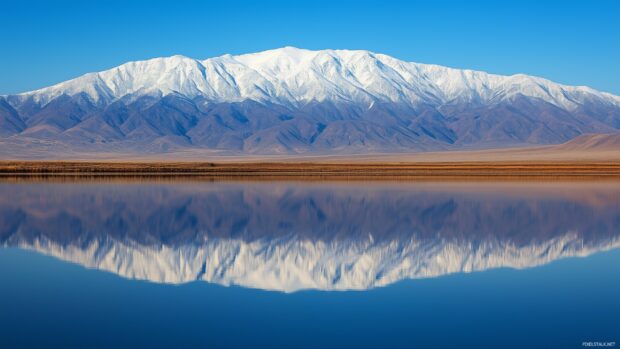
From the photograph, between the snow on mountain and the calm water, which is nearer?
the calm water

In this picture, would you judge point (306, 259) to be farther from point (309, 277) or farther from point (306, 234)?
point (306, 234)

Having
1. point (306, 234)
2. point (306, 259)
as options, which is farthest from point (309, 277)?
point (306, 234)

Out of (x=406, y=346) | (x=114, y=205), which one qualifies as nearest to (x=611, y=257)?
(x=406, y=346)

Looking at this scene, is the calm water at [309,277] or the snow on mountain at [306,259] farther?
the snow on mountain at [306,259]

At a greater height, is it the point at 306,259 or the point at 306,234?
the point at 306,259

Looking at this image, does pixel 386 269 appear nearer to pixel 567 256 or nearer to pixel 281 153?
pixel 567 256
